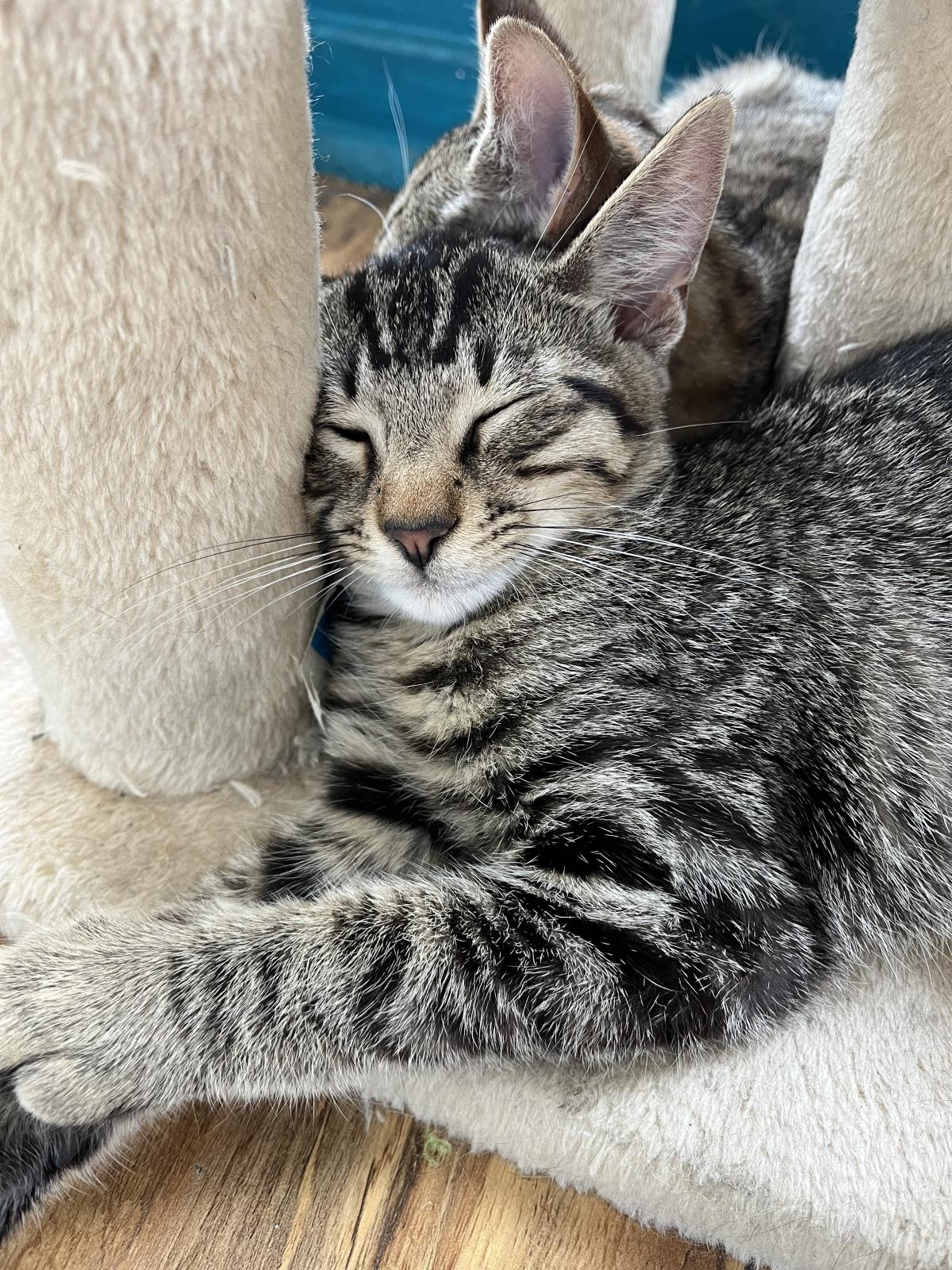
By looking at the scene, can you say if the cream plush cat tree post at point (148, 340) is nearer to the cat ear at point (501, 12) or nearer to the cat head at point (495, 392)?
the cat head at point (495, 392)

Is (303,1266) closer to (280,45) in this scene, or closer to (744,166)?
(280,45)

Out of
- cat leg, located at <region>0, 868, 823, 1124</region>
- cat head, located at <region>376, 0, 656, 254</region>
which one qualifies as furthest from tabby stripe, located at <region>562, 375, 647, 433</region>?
cat leg, located at <region>0, 868, 823, 1124</region>

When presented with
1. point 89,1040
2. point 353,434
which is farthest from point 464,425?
point 89,1040

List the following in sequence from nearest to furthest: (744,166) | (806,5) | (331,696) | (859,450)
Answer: (859,450) → (331,696) → (744,166) → (806,5)

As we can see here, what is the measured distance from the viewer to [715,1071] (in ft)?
3.52

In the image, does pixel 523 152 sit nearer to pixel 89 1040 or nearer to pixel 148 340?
pixel 148 340

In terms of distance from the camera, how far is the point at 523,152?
1.32 m

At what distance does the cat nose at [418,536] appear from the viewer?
1053 millimetres

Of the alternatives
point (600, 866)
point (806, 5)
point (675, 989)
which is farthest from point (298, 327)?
point (806, 5)

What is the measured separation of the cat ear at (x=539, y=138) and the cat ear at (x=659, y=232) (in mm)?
83

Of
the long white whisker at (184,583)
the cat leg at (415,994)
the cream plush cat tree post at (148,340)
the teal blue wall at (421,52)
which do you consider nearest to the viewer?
the cream plush cat tree post at (148,340)

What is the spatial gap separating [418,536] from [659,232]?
440mm

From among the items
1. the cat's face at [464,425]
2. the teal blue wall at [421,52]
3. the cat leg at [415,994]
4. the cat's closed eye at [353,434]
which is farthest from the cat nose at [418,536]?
the teal blue wall at [421,52]

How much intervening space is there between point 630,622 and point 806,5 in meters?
2.19
